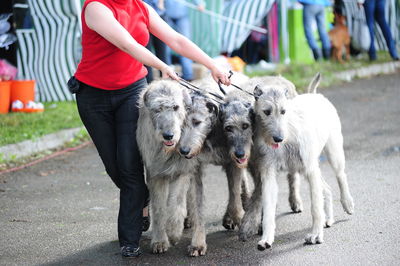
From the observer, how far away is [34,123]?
10773 millimetres

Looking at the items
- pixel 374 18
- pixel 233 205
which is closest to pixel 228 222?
pixel 233 205

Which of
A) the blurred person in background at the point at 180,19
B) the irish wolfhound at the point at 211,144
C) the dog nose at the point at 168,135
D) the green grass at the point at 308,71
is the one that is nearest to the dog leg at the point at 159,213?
the irish wolfhound at the point at 211,144

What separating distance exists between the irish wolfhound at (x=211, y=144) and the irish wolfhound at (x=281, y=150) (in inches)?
7.6

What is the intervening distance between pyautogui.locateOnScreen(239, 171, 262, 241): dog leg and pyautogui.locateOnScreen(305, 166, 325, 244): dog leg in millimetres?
460

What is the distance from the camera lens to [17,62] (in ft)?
42.7

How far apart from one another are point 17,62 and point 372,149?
6817 mm

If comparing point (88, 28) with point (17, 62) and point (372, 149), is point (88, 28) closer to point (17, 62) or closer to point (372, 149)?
point (372, 149)

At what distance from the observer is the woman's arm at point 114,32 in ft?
18.0

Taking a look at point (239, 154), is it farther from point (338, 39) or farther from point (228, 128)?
point (338, 39)

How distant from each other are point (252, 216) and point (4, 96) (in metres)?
6.66

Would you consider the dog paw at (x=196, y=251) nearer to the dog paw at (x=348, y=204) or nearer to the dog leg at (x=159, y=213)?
the dog leg at (x=159, y=213)

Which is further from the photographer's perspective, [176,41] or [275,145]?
[176,41]

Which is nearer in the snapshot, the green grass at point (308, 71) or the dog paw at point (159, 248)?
the dog paw at point (159, 248)

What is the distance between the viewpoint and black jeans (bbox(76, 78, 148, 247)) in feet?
19.2
